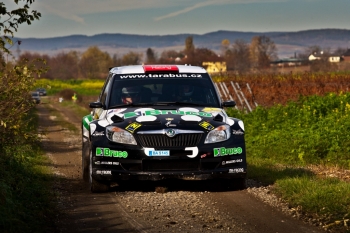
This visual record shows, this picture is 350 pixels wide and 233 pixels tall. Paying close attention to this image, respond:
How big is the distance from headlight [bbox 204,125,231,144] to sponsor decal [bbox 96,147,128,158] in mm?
1131

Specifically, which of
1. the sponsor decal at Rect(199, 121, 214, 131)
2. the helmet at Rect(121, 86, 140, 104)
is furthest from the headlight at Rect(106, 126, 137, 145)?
the helmet at Rect(121, 86, 140, 104)

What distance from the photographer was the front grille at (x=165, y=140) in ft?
35.3

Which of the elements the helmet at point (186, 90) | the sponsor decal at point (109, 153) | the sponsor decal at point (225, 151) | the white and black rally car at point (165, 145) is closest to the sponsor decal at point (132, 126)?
the white and black rally car at point (165, 145)

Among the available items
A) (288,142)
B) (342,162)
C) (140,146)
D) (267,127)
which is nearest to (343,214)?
(140,146)

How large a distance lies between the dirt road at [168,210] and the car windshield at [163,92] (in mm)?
1257

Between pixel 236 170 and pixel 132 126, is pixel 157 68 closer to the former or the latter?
pixel 132 126

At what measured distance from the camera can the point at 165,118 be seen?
11.1 meters

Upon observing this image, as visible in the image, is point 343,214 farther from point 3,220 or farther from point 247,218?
point 3,220

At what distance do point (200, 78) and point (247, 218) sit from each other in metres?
4.17

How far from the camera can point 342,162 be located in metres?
14.7

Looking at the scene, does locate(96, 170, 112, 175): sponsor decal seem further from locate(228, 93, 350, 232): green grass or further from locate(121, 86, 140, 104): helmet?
locate(228, 93, 350, 232): green grass

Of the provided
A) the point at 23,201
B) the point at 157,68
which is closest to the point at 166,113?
the point at 157,68

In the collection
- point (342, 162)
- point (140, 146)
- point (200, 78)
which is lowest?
point (342, 162)

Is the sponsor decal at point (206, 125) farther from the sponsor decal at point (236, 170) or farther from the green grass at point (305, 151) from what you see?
the green grass at point (305, 151)
